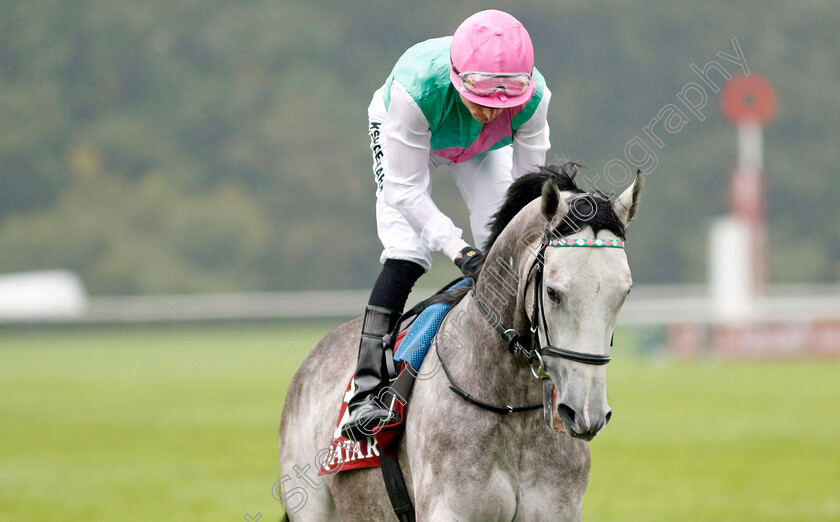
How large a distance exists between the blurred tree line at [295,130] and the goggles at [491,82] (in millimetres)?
39002

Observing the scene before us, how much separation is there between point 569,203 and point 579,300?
0.37m

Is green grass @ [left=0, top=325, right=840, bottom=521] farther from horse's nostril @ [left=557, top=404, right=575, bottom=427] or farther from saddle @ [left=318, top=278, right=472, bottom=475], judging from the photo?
horse's nostril @ [left=557, top=404, right=575, bottom=427]

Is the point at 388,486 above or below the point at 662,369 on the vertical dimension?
above

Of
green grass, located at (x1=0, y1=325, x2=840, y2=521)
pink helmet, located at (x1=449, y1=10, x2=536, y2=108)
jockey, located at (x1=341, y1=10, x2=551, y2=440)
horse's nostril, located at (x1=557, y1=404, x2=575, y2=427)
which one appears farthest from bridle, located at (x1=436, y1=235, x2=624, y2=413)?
green grass, located at (x1=0, y1=325, x2=840, y2=521)

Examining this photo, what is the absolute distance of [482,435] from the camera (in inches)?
159

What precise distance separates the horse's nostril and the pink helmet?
126 centimetres

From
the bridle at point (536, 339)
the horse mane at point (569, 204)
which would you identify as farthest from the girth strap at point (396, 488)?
the horse mane at point (569, 204)

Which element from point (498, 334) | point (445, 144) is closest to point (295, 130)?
point (445, 144)

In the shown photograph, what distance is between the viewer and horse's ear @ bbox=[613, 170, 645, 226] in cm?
385

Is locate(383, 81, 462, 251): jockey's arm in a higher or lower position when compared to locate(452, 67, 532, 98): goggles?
lower

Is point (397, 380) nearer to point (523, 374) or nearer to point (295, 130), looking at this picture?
point (523, 374)

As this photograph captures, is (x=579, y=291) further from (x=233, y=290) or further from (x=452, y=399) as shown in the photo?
(x=233, y=290)

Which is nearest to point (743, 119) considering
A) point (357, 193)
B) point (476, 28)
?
point (357, 193)

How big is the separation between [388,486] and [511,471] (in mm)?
620
